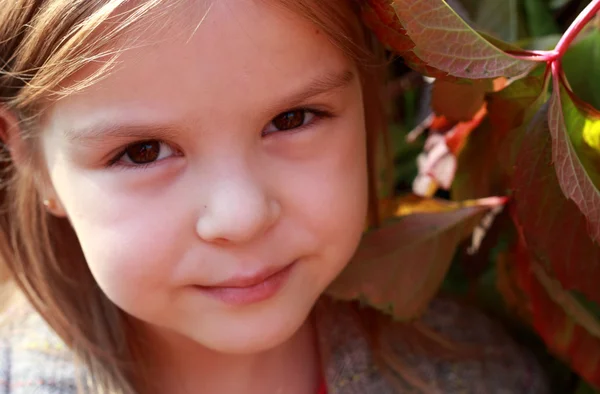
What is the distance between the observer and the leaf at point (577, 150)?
2.50 ft

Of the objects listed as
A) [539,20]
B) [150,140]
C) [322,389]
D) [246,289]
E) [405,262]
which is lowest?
[322,389]

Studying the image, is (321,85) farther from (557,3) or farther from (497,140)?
(557,3)

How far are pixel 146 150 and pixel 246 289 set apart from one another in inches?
8.3

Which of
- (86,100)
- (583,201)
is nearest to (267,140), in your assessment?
(86,100)

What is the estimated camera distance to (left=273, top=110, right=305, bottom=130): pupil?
35.7 inches

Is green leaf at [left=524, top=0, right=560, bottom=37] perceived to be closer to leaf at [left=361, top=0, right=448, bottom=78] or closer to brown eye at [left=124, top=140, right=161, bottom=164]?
leaf at [left=361, top=0, right=448, bottom=78]

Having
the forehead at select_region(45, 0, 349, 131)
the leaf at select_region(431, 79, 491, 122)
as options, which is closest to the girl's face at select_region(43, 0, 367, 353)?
the forehead at select_region(45, 0, 349, 131)

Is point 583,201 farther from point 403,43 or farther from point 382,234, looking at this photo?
point 382,234

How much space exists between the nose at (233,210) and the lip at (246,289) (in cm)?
8

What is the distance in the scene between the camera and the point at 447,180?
116cm

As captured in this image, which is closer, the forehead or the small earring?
the forehead

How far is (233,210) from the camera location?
83 cm

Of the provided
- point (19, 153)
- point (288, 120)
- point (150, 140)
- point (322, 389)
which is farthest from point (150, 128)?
point (322, 389)

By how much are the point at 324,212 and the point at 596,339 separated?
17.3 inches
